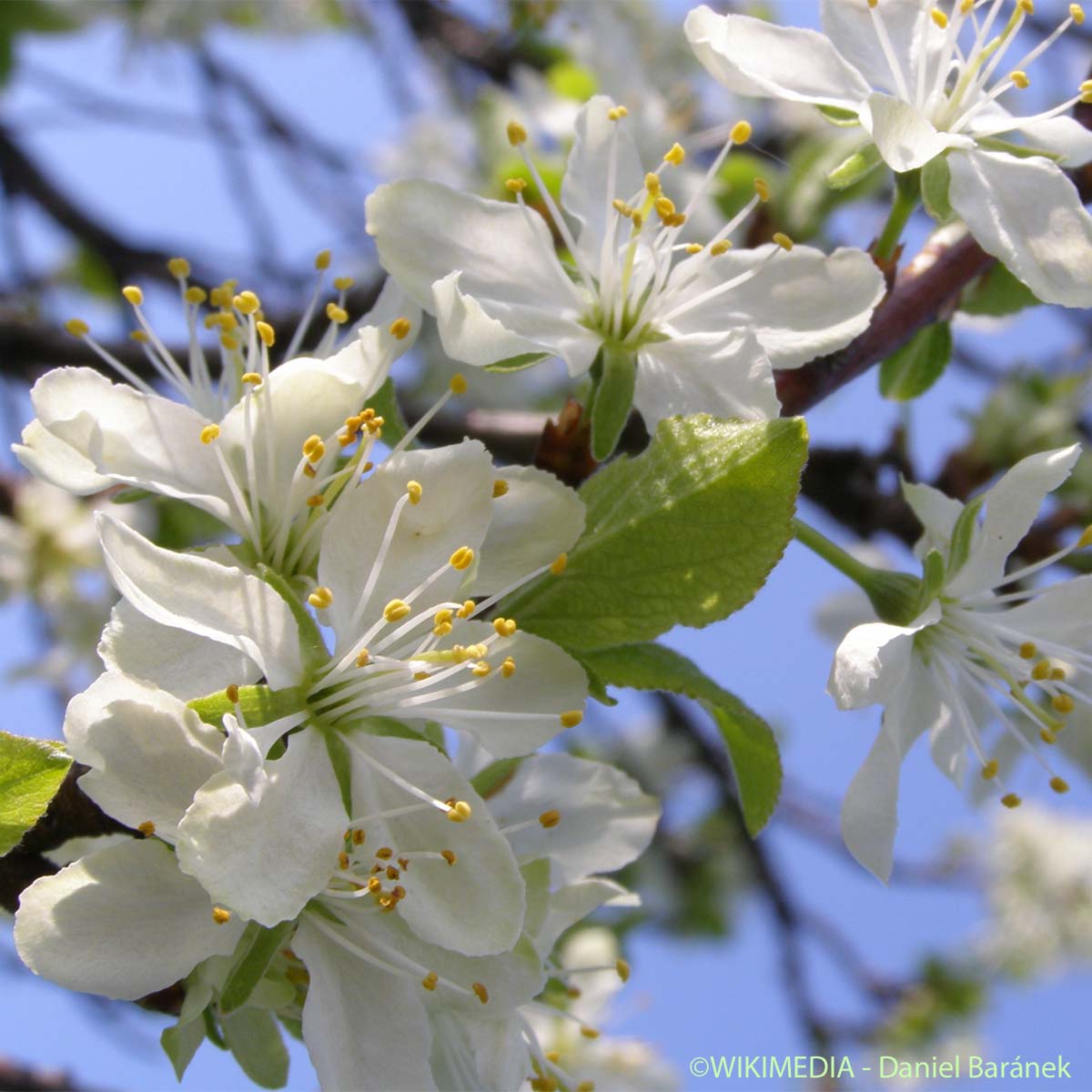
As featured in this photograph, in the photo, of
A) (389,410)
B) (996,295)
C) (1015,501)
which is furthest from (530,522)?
(996,295)

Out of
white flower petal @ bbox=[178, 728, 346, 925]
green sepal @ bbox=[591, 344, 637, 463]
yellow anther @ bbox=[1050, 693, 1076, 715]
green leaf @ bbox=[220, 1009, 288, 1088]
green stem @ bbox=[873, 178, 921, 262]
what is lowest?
green leaf @ bbox=[220, 1009, 288, 1088]

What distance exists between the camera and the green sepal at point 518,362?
936 millimetres

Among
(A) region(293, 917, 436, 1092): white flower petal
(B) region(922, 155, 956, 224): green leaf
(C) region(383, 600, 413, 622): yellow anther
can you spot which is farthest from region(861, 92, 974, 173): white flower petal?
(A) region(293, 917, 436, 1092): white flower petal

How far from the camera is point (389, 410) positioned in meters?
0.97

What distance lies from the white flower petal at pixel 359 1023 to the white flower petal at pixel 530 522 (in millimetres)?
289

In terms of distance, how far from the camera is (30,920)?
0.77m

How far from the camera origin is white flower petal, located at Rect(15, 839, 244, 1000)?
0.77 meters

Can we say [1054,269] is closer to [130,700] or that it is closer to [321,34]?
[130,700]

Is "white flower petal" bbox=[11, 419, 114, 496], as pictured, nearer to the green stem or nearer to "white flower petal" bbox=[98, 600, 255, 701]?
"white flower petal" bbox=[98, 600, 255, 701]

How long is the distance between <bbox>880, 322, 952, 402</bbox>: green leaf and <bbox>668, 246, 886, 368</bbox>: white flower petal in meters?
0.21

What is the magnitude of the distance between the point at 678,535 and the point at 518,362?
0.67 feet

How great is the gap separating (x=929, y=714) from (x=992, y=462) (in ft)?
3.13

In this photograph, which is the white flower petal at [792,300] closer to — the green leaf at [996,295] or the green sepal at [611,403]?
the green sepal at [611,403]

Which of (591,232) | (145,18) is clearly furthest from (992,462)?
(145,18)
